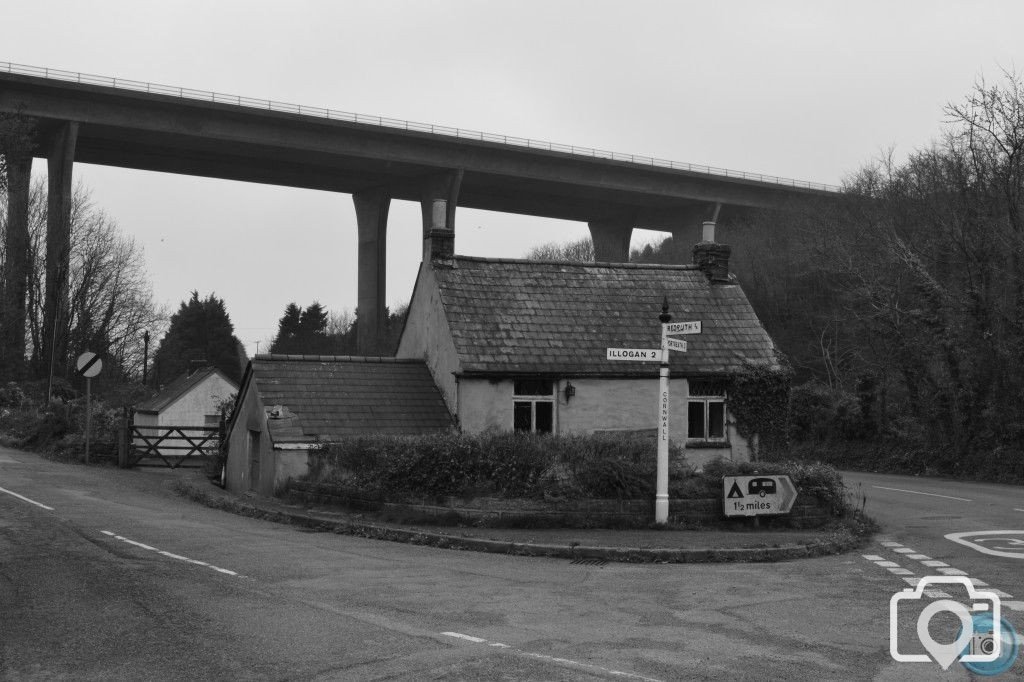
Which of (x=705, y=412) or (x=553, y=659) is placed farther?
(x=705, y=412)

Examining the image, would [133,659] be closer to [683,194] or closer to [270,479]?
[270,479]

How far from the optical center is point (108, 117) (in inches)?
2163

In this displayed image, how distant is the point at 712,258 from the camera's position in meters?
27.2

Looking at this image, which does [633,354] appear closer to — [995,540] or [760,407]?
[995,540]

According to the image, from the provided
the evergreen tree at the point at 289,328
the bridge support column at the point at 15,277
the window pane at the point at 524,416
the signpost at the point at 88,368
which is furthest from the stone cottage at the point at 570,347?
the evergreen tree at the point at 289,328

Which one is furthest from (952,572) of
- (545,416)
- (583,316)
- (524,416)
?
(583,316)

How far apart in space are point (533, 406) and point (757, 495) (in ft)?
22.0

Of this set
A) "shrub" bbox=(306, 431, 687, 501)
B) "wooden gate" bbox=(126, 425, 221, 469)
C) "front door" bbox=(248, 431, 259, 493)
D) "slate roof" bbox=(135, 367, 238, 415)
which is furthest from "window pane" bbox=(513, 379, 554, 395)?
"slate roof" bbox=(135, 367, 238, 415)

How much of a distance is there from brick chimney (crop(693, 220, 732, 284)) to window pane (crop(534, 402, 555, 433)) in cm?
637

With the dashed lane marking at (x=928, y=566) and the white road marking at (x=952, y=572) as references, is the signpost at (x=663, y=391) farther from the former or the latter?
the white road marking at (x=952, y=572)

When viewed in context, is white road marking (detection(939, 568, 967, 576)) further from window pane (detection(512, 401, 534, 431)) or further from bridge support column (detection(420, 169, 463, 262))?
bridge support column (detection(420, 169, 463, 262))

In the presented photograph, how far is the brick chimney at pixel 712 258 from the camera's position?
2702cm

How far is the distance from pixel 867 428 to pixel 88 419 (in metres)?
27.4

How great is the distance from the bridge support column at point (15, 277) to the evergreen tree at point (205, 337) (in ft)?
107
